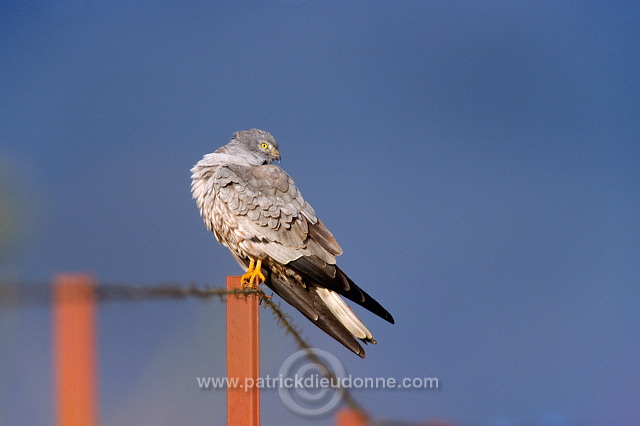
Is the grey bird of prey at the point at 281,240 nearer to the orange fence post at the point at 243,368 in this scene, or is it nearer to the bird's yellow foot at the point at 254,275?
the bird's yellow foot at the point at 254,275

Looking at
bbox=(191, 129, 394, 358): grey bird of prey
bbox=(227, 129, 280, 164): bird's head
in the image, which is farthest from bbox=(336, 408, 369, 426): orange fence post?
bbox=(227, 129, 280, 164): bird's head

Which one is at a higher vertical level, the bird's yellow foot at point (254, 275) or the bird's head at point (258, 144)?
the bird's head at point (258, 144)

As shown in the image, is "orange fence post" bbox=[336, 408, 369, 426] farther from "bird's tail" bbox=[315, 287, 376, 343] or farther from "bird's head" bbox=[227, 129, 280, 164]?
"bird's head" bbox=[227, 129, 280, 164]

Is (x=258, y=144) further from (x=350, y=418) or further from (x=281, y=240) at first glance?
(x=350, y=418)

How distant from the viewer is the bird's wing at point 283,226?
4086mm

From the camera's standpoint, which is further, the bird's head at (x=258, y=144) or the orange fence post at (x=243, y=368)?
the bird's head at (x=258, y=144)

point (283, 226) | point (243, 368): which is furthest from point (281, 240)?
point (243, 368)

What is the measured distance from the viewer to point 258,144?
4.83 m

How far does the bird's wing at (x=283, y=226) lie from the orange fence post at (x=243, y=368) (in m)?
1.10

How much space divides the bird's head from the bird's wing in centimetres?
41

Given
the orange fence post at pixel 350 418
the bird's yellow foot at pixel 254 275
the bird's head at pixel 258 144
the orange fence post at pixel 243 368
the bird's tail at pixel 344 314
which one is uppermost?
the bird's head at pixel 258 144

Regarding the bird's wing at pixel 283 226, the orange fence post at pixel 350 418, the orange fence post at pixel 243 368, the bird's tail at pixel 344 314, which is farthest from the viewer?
the bird's wing at pixel 283 226

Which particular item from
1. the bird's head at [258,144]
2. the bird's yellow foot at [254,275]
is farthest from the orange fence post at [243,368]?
the bird's head at [258,144]

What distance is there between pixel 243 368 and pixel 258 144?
7.30 ft
